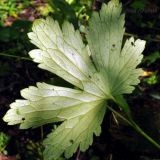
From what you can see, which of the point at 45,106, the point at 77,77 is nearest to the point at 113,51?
the point at 77,77

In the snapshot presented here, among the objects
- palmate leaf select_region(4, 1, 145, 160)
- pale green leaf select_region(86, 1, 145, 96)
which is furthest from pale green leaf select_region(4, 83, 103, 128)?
pale green leaf select_region(86, 1, 145, 96)

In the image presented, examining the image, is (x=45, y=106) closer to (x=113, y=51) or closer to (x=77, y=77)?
(x=77, y=77)

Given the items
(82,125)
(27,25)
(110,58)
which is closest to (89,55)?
(110,58)

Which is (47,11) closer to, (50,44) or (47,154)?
(50,44)

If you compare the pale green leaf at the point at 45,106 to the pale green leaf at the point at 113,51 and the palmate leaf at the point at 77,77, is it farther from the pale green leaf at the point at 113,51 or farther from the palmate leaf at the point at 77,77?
the pale green leaf at the point at 113,51

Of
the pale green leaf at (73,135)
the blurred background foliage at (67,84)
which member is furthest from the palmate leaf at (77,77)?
the blurred background foliage at (67,84)

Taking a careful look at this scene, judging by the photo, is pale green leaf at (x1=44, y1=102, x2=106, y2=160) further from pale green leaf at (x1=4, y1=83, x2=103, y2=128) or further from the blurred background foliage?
the blurred background foliage
